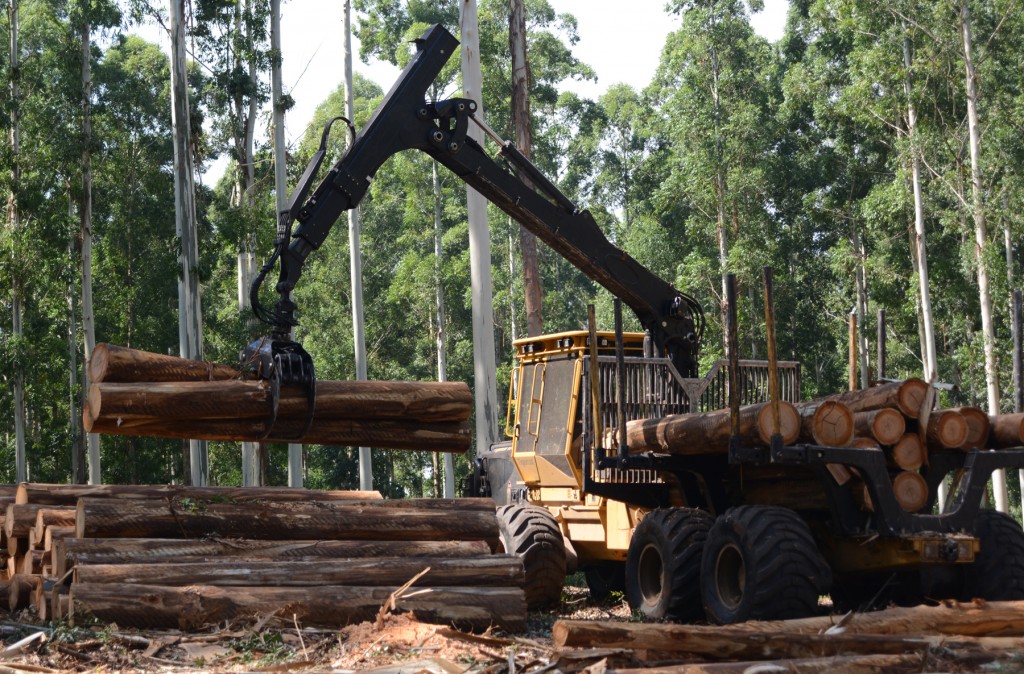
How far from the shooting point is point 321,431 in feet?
32.4

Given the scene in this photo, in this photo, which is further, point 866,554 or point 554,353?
point 554,353

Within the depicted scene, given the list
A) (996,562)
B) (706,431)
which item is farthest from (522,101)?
(996,562)

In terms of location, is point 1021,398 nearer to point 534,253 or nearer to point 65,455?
point 534,253

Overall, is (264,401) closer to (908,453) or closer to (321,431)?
(321,431)

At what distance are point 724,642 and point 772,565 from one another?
2418 millimetres

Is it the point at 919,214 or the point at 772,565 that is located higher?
the point at 919,214

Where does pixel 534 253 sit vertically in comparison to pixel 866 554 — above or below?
above

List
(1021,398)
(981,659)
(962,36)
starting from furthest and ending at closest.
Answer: (962,36)
(1021,398)
(981,659)

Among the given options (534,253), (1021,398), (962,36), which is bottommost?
(1021,398)

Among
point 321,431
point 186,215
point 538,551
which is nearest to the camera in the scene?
point 321,431

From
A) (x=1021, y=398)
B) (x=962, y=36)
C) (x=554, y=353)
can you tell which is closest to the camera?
(x=1021, y=398)

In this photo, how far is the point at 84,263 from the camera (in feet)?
102

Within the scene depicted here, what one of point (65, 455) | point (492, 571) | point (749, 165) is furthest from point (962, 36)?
point (65, 455)

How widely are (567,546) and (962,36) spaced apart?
2270cm
